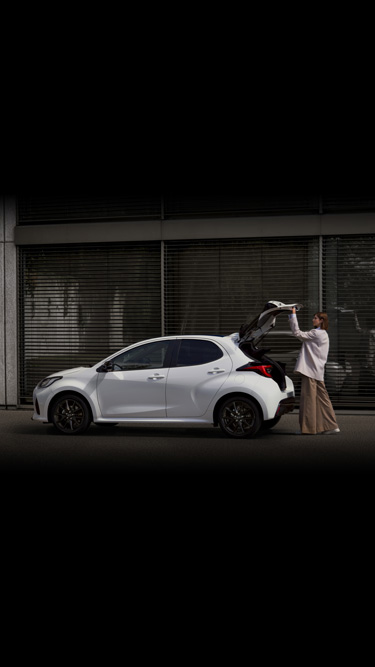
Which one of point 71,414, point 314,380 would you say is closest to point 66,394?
point 71,414

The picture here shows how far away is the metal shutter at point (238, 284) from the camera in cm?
1530

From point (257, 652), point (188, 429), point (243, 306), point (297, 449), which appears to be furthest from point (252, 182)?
point (243, 306)

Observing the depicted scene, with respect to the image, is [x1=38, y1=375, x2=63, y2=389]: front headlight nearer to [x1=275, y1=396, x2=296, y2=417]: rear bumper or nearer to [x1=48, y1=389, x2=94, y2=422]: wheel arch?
[x1=48, y1=389, x2=94, y2=422]: wheel arch

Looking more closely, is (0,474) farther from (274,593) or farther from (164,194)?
(164,194)

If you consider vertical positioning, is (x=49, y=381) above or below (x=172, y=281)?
below

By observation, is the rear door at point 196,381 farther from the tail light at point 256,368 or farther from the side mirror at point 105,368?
the side mirror at point 105,368

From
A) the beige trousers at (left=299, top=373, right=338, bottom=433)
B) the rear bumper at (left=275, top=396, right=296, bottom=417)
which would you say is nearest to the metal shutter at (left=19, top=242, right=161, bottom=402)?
the beige trousers at (left=299, top=373, right=338, bottom=433)

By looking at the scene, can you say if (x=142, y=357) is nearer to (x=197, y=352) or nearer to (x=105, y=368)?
(x=105, y=368)

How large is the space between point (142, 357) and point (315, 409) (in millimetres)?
2662

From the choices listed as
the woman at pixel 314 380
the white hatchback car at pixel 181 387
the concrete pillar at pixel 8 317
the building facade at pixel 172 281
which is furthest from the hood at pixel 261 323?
the concrete pillar at pixel 8 317

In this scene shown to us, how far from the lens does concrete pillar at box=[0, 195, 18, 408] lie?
16422 millimetres

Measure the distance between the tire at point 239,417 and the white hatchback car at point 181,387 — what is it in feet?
0.05

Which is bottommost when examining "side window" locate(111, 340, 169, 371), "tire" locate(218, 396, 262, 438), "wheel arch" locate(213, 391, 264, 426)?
"tire" locate(218, 396, 262, 438)

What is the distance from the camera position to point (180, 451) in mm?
10211
